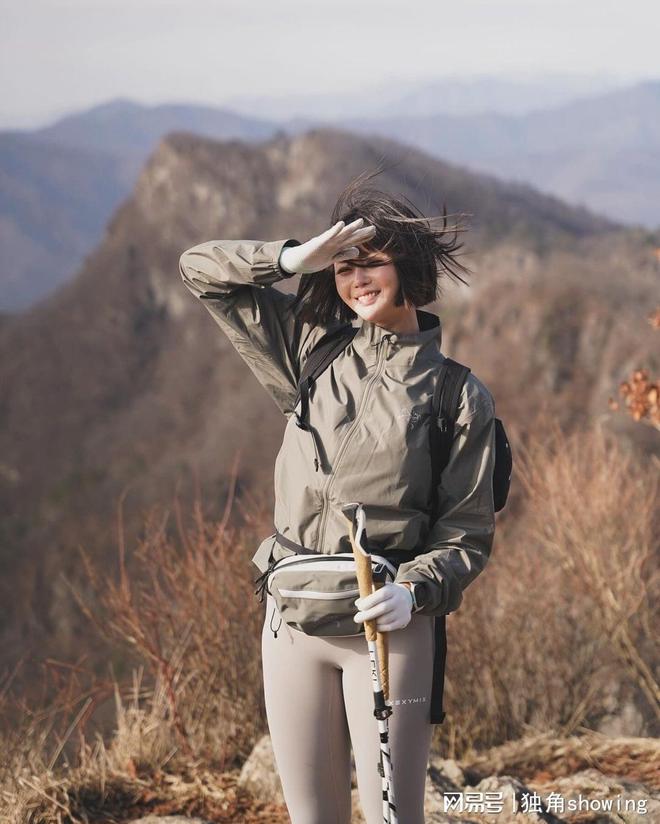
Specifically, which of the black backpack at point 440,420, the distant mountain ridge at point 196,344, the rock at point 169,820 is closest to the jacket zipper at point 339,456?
the black backpack at point 440,420

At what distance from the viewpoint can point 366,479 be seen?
2.32 metres

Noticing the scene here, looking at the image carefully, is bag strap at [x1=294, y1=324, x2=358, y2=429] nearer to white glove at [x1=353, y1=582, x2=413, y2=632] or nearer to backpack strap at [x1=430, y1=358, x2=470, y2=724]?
backpack strap at [x1=430, y1=358, x2=470, y2=724]

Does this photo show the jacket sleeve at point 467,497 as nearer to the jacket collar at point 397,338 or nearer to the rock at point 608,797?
the jacket collar at point 397,338

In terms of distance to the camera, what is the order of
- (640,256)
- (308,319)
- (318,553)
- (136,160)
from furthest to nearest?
(136,160)
(640,256)
(308,319)
(318,553)

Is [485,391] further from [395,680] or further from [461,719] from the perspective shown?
[461,719]

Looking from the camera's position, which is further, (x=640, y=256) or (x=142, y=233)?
(x=142, y=233)

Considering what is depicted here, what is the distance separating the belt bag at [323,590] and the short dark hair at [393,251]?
2.01ft

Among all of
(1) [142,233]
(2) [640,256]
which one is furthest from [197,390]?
(2) [640,256]

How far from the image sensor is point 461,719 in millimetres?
4867

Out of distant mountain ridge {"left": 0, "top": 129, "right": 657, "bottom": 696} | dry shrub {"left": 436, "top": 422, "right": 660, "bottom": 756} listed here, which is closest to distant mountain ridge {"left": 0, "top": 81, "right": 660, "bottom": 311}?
distant mountain ridge {"left": 0, "top": 129, "right": 657, "bottom": 696}

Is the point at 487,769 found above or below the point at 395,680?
below

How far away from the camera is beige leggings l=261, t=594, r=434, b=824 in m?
2.38

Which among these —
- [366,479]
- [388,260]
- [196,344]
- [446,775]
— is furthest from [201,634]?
[196,344]

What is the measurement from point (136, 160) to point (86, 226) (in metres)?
21.6
